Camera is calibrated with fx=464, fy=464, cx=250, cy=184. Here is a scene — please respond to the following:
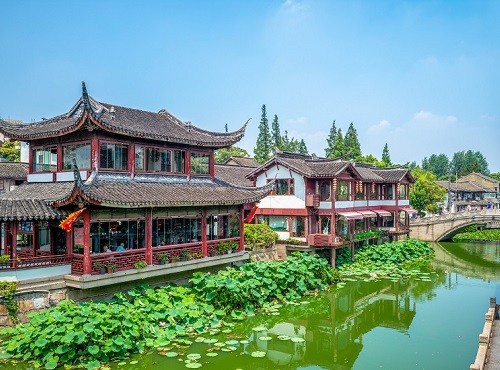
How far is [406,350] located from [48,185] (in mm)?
13121

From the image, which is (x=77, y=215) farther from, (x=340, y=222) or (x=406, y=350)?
(x=340, y=222)

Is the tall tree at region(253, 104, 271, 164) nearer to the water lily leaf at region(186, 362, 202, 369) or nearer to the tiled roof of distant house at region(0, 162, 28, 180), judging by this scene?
the tiled roof of distant house at region(0, 162, 28, 180)

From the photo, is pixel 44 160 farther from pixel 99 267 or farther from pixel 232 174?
pixel 232 174

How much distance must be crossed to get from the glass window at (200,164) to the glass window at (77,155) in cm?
480

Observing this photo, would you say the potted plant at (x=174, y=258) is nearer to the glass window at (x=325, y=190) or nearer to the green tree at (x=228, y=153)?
the glass window at (x=325, y=190)

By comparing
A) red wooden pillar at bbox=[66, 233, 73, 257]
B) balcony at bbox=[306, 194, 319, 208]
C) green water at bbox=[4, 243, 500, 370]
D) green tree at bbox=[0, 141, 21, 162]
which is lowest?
green water at bbox=[4, 243, 500, 370]

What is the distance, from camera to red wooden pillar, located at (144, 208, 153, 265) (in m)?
15.9

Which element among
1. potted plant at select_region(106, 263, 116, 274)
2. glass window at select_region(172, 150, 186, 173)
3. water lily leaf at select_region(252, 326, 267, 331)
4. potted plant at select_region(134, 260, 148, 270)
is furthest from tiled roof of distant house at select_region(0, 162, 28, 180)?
water lily leaf at select_region(252, 326, 267, 331)

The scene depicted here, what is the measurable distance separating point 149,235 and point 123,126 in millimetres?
3984

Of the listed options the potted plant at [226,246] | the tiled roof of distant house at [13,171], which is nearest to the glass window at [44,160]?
the potted plant at [226,246]

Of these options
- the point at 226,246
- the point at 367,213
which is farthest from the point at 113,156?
the point at 367,213

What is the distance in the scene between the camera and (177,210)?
17469 mm

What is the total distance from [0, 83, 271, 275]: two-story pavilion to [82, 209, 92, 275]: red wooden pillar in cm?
3

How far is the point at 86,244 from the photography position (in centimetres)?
1399
